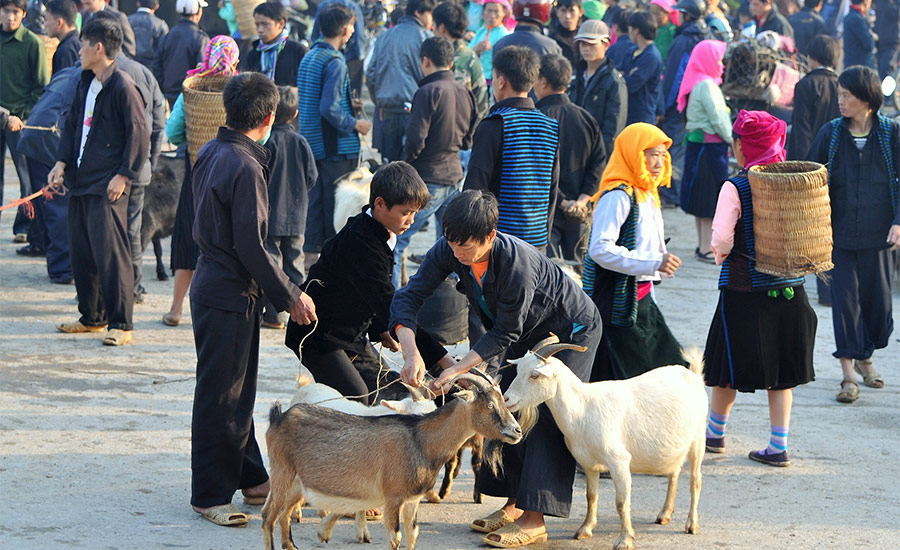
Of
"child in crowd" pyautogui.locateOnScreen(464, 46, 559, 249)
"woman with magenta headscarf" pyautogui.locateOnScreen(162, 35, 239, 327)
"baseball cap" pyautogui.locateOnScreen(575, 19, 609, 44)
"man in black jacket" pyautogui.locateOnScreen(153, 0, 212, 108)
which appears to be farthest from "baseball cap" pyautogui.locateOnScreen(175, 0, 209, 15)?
"child in crowd" pyautogui.locateOnScreen(464, 46, 559, 249)

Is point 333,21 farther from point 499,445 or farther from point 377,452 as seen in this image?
point 377,452

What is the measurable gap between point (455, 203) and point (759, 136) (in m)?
2.35

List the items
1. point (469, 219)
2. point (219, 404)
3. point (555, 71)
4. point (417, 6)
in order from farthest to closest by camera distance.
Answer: point (417, 6), point (555, 71), point (219, 404), point (469, 219)

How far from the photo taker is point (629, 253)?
5.25 metres

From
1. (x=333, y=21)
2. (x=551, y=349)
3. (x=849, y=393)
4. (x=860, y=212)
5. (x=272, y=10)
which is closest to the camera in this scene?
(x=551, y=349)

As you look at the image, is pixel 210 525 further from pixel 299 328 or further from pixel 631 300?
pixel 631 300

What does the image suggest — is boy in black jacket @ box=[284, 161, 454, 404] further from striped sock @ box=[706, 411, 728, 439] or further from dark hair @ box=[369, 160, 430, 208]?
striped sock @ box=[706, 411, 728, 439]

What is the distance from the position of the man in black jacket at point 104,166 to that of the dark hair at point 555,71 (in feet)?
9.35

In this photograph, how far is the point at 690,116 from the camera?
10758 mm

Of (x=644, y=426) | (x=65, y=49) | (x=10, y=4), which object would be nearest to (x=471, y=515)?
(x=644, y=426)

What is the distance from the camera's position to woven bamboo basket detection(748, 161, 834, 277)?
17.9 feet

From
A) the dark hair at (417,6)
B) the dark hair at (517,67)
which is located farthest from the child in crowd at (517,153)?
the dark hair at (417,6)

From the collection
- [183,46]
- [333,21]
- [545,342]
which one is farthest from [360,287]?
[183,46]

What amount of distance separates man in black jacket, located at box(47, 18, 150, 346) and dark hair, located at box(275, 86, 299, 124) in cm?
96
